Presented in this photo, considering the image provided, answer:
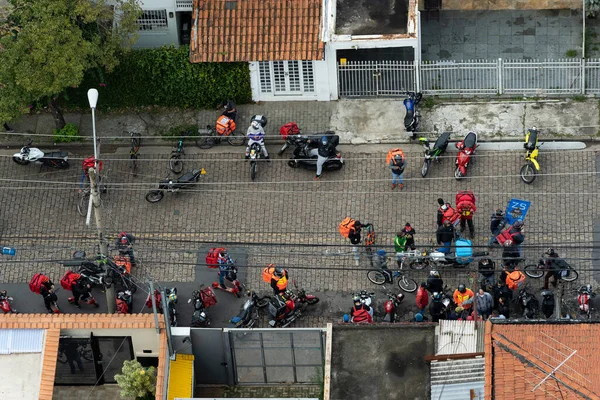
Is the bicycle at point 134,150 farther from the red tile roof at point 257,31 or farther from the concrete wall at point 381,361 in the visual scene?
the concrete wall at point 381,361

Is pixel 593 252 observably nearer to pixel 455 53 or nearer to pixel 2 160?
pixel 455 53

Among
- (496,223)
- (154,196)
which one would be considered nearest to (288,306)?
(154,196)

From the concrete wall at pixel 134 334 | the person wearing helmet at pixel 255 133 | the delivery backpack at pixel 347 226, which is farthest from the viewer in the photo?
the person wearing helmet at pixel 255 133

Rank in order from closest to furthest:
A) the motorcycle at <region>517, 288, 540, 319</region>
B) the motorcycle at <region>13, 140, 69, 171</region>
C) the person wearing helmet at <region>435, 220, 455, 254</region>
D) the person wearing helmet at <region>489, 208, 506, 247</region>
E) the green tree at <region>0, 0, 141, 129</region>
→ the motorcycle at <region>517, 288, 540, 319</region>
the person wearing helmet at <region>435, 220, 455, 254</region>
the person wearing helmet at <region>489, 208, 506, 247</region>
the green tree at <region>0, 0, 141, 129</region>
the motorcycle at <region>13, 140, 69, 171</region>

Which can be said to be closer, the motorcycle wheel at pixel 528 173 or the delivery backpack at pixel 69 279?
the delivery backpack at pixel 69 279

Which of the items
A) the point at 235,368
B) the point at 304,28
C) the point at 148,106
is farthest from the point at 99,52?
the point at 235,368

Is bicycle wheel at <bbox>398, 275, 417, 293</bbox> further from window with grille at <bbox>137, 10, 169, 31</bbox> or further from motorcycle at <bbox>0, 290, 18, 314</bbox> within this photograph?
window with grille at <bbox>137, 10, 169, 31</bbox>

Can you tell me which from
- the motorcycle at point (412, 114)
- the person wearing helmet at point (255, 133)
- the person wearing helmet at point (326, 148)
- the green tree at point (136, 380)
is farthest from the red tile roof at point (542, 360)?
the person wearing helmet at point (255, 133)

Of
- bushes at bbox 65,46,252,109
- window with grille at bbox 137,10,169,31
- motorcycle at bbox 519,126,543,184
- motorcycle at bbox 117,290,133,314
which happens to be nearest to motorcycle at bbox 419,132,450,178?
motorcycle at bbox 519,126,543,184
